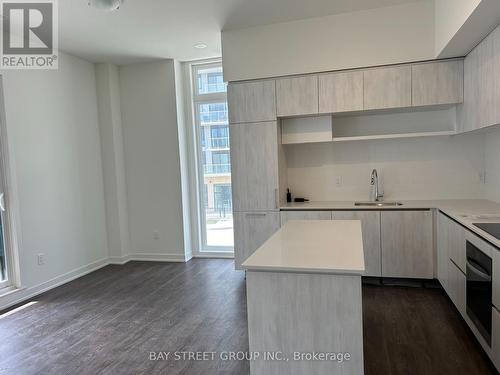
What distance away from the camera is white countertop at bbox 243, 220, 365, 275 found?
1.79 m

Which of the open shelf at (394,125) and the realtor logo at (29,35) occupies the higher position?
the realtor logo at (29,35)

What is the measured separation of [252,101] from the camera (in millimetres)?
4184

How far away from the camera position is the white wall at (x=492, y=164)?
3.65 m

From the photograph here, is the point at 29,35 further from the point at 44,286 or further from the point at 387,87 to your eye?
the point at 387,87

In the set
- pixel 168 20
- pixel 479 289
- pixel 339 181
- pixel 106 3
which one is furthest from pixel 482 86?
pixel 106 3

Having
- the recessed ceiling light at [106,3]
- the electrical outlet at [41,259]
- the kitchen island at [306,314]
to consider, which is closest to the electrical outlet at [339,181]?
the kitchen island at [306,314]

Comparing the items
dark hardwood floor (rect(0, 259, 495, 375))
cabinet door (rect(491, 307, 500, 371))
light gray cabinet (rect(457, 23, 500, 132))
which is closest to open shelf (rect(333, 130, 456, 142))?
light gray cabinet (rect(457, 23, 500, 132))

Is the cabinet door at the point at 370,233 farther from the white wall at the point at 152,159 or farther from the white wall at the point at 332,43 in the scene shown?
the white wall at the point at 152,159

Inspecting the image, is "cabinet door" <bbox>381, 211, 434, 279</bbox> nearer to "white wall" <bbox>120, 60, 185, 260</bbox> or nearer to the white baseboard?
"white wall" <bbox>120, 60, 185, 260</bbox>

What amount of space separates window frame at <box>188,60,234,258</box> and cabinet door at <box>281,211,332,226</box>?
158 centimetres

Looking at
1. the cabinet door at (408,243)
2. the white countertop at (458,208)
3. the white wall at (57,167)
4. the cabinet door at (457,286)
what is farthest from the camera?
the white wall at (57,167)

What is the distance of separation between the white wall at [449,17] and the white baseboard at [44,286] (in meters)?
4.95

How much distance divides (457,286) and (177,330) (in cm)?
239

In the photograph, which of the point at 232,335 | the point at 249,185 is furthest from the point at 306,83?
the point at 232,335
